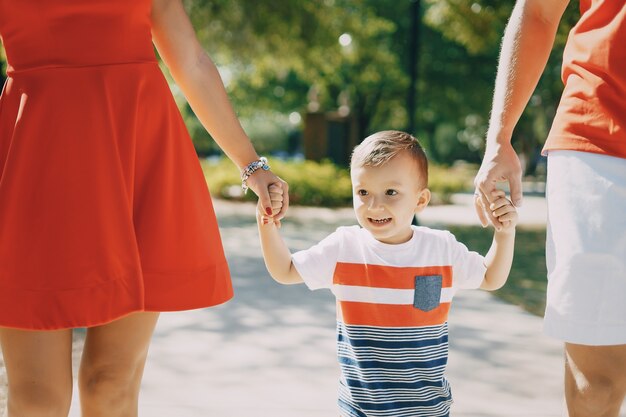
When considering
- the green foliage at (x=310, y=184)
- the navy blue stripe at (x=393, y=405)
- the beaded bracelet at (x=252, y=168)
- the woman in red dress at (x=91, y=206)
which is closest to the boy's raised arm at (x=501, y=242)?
the navy blue stripe at (x=393, y=405)

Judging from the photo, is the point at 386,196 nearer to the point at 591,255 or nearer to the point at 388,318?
the point at 388,318

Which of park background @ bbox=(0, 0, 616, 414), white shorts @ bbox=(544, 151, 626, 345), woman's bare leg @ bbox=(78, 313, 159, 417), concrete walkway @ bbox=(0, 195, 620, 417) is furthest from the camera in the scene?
park background @ bbox=(0, 0, 616, 414)

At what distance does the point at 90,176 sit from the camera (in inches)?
81.0

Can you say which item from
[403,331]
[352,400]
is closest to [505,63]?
[403,331]

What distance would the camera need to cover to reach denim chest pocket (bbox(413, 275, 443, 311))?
7.89 feet

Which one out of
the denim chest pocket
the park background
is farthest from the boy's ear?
the park background

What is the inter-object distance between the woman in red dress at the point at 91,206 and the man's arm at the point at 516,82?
836 millimetres

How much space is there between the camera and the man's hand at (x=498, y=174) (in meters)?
2.28

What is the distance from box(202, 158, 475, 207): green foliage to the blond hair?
1292cm

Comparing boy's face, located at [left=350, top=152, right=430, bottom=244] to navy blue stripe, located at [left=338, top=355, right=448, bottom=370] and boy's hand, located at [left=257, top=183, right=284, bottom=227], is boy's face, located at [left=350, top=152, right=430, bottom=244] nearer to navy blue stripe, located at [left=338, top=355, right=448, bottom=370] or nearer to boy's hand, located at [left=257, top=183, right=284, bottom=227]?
boy's hand, located at [left=257, top=183, right=284, bottom=227]

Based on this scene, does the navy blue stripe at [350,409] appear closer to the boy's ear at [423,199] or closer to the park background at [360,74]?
the boy's ear at [423,199]

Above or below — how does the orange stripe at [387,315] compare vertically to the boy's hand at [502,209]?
below

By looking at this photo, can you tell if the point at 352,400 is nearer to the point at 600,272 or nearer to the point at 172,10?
the point at 600,272

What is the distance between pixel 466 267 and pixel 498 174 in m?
0.37
